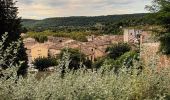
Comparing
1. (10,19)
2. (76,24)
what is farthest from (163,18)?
(76,24)

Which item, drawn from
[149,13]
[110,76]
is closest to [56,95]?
[110,76]

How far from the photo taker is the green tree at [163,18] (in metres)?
21.1

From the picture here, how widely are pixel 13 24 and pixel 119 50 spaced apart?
45.4 metres

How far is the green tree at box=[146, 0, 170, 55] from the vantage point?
2108 cm

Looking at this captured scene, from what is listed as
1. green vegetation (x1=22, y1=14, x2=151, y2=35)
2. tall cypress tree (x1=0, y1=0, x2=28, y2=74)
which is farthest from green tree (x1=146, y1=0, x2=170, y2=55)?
green vegetation (x1=22, y1=14, x2=151, y2=35)

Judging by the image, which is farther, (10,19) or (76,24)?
(76,24)

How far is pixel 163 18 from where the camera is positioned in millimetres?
21250

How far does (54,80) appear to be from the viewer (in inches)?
184

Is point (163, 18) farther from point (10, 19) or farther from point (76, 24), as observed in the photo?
point (76, 24)

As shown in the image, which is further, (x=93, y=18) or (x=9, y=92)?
(x=93, y=18)

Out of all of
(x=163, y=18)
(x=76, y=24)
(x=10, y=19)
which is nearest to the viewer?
(x=163, y=18)

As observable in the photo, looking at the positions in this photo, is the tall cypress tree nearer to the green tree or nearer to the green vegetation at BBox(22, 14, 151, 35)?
the green tree

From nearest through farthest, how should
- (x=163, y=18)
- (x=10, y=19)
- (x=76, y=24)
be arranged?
(x=163, y=18)
(x=10, y=19)
(x=76, y=24)

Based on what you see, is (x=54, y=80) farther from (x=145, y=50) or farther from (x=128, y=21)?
(x=128, y=21)
